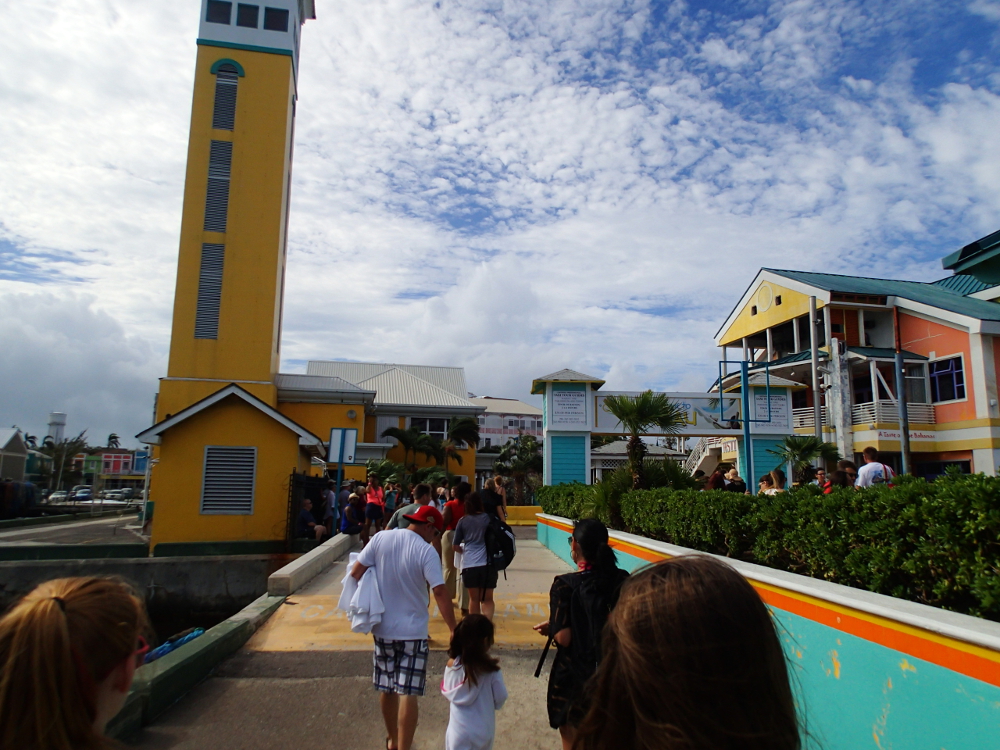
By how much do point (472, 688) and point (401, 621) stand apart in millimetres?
987

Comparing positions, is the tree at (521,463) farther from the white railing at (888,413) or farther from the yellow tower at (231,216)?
the white railing at (888,413)

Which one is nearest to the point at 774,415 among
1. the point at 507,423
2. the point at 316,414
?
the point at 316,414

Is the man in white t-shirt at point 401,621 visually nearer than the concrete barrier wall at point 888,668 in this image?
No

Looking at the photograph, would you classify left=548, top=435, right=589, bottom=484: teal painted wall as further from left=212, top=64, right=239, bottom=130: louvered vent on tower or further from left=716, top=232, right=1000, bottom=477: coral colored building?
left=212, top=64, right=239, bottom=130: louvered vent on tower

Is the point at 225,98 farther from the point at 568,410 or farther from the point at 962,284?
the point at 962,284

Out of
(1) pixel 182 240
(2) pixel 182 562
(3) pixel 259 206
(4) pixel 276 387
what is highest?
(3) pixel 259 206

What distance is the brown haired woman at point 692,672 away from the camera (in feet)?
4.21

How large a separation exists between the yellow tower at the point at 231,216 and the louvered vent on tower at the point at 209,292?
1.4 inches

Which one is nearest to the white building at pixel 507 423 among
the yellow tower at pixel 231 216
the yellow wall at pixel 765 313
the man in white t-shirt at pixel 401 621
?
the yellow wall at pixel 765 313

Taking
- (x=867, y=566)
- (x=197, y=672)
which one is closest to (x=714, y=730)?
(x=867, y=566)

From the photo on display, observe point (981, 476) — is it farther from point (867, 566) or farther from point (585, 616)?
point (585, 616)

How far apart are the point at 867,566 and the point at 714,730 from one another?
4.03 meters

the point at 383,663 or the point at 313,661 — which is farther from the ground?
the point at 383,663

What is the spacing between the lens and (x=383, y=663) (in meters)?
4.59
